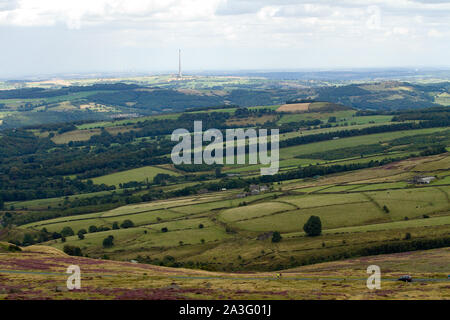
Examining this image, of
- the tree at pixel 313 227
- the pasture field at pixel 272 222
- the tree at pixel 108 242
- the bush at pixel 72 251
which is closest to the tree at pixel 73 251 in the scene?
the bush at pixel 72 251

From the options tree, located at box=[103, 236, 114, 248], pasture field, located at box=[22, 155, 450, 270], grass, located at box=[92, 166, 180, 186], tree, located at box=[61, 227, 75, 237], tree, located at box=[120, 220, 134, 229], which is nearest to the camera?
pasture field, located at box=[22, 155, 450, 270]

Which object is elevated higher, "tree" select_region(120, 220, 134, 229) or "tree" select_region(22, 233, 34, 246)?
"tree" select_region(120, 220, 134, 229)

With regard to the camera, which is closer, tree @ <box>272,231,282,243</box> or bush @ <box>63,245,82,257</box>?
A: bush @ <box>63,245,82,257</box>

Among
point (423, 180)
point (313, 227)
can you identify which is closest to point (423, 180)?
point (423, 180)

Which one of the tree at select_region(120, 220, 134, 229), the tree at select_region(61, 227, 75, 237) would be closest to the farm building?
the tree at select_region(120, 220, 134, 229)

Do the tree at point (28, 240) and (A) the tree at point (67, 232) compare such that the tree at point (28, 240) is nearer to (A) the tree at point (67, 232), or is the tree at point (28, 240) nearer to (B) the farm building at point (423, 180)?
(A) the tree at point (67, 232)

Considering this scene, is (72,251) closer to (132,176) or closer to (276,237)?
(276,237)

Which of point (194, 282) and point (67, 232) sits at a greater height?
point (194, 282)

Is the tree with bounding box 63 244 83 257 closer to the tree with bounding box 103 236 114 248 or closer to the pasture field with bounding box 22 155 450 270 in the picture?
the pasture field with bounding box 22 155 450 270
